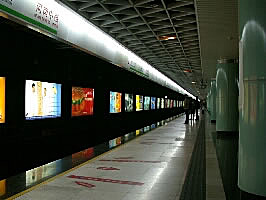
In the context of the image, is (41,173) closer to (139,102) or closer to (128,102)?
(128,102)

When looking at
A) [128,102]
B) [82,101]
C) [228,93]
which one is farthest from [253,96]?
[128,102]

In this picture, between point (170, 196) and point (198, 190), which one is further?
point (198, 190)

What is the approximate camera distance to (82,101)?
13633 mm

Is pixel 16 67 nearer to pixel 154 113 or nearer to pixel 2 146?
pixel 2 146

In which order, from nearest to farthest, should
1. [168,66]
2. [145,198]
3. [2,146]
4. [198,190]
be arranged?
[145,198]
[198,190]
[2,146]
[168,66]

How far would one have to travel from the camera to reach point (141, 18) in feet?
39.7

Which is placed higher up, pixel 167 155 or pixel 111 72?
pixel 111 72

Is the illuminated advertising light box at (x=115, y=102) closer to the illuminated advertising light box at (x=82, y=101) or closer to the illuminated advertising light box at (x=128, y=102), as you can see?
the illuminated advertising light box at (x=128, y=102)

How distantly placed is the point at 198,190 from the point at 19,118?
5.95m

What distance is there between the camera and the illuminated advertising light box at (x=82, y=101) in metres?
12.8

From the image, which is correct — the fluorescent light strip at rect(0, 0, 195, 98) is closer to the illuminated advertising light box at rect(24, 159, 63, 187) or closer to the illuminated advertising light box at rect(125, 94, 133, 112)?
the illuminated advertising light box at rect(125, 94, 133, 112)

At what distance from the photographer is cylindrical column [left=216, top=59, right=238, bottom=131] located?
14391mm

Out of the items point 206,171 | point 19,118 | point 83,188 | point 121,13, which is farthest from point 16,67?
point 206,171

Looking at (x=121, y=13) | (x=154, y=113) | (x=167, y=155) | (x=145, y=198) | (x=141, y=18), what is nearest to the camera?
(x=145, y=198)
